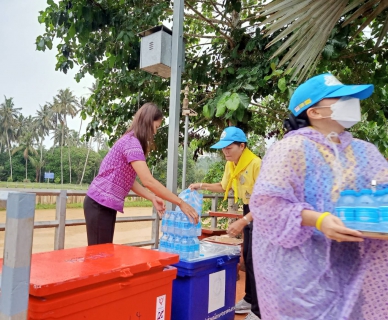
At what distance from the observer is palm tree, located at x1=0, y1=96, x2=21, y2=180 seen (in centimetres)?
4547

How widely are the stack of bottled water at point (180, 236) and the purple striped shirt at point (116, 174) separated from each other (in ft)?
1.19

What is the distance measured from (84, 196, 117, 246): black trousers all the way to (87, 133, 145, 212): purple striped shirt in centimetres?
4

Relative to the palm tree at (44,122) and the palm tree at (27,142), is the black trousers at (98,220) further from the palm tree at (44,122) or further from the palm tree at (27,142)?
the palm tree at (44,122)

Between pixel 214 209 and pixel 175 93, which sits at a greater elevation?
pixel 175 93

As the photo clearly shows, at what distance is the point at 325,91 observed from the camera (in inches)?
53.1

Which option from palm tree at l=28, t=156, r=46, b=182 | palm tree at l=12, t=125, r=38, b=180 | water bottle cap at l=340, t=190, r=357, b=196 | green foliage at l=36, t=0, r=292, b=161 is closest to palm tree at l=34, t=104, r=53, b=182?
palm tree at l=12, t=125, r=38, b=180

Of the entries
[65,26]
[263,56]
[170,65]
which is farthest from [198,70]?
[170,65]

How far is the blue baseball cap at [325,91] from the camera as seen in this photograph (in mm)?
1339

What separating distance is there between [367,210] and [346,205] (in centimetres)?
7

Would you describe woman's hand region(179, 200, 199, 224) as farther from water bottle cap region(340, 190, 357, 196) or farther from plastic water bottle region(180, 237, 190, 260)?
water bottle cap region(340, 190, 357, 196)

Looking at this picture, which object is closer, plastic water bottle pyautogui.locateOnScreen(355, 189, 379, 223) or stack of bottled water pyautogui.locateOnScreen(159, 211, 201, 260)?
plastic water bottle pyautogui.locateOnScreen(355, 189, 379, 223)

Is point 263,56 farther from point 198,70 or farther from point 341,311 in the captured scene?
point 341,311

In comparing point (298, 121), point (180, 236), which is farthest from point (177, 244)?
point (298, 121)

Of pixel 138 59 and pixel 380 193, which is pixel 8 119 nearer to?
pixel 138 59
